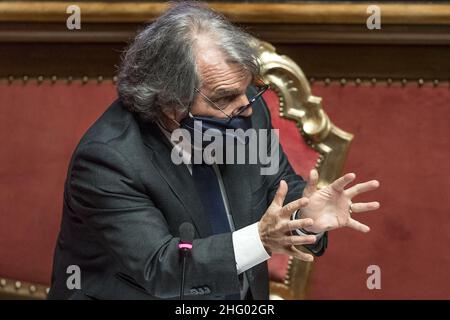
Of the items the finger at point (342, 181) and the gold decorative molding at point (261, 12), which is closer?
the finger at point (342, 181)

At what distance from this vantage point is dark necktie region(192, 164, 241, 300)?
2266 mm

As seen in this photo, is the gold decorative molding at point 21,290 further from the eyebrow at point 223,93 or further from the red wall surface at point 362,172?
the eyebrow at point 223,93

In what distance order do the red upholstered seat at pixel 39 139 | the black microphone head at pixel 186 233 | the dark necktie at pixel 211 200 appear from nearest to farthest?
the black microphone head at pixel 186 233 < the dark necktie at pixel 211 200 < the red upholstered seat at pixel 39 139

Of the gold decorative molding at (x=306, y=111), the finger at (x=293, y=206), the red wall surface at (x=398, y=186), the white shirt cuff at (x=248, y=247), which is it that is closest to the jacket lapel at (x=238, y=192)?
the white shirt cuff at (x=248, y=247)

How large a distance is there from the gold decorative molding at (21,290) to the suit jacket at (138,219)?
62 cm

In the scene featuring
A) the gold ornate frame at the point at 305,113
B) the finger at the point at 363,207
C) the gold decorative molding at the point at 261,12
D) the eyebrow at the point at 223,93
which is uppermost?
the gold decorative molding at the point at 261,12

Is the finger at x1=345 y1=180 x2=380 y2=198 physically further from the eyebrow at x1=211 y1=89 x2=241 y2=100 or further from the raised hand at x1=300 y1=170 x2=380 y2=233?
the eyebrow at x1=211 y1=89 x2=241 y2=100

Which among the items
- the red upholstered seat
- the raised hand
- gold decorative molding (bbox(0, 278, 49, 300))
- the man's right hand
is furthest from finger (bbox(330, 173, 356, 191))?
gold decorative molding (bbox(0, 278, 49, 300))

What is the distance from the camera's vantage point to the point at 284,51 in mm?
2861

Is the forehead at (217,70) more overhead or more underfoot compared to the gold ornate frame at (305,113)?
more underfoot

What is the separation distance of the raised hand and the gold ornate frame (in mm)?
678

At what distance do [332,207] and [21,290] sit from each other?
120 cm

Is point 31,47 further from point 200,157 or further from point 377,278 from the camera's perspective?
point 377,278

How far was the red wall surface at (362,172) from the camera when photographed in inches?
112
